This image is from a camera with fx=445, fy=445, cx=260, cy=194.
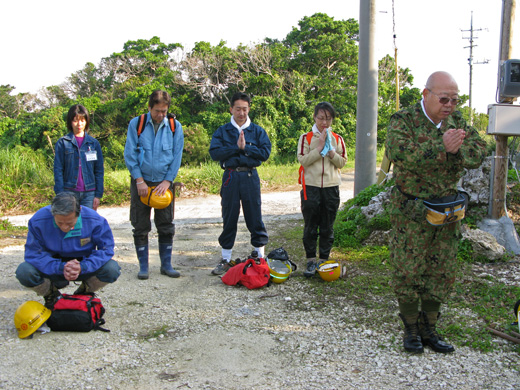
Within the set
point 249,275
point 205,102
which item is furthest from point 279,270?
point 205,102

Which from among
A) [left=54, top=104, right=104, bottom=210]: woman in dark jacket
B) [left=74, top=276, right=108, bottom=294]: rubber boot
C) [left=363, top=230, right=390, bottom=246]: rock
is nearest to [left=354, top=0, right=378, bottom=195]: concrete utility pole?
[left=363, top=230, right=390, bottom=246]: rock

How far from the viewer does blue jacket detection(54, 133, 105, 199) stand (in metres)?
5.16

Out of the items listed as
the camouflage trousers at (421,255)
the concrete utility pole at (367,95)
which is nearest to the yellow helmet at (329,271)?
the camouflage trousers at (421,255)

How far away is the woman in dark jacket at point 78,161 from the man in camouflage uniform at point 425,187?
3.61 m

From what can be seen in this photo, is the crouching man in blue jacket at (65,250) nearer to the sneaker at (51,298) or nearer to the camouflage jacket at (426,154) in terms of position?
the sneaker at (51,298)

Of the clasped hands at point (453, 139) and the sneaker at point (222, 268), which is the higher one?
the clasped hands at point (453, 139)

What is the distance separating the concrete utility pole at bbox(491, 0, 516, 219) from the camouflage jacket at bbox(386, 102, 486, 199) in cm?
289

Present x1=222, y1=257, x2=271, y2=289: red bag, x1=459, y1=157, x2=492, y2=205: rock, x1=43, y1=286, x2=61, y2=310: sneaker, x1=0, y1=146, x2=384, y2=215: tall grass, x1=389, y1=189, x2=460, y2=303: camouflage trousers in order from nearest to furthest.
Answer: x1=389, y1=189, x2=460, y2=303: camouflage trousers < x1=43, y1=286, x2=61, y2=310: sneaker < x1=222, y1=257, x2=271, y2=289: red bag < x1=459, y1=157, x2=492, y2=205: rock < x1=0, y1=146, x2=384, y2=215: tall grass

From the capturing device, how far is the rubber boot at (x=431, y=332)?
3.40 metres

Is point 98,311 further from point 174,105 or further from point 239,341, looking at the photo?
point 174,105

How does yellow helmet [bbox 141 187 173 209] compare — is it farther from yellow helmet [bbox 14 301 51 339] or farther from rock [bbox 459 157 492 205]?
rock [bbox 459 157 492 205]

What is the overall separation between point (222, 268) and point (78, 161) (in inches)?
83.8

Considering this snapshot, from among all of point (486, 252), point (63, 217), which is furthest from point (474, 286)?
point (63, 217)

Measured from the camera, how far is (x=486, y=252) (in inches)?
213
